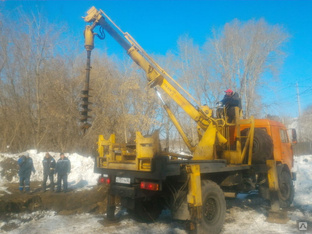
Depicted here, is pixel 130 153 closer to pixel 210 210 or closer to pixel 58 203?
pixel 210 210

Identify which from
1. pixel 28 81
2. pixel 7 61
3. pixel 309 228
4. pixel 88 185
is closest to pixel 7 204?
pixel 88 185

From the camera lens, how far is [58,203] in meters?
8.19

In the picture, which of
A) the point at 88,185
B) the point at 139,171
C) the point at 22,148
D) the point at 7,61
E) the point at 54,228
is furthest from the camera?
the point at 7,61

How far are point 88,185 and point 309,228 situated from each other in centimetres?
900

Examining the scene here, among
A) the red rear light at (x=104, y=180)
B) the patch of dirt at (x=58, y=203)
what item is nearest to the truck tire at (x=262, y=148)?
the red rear light at (x=104, y=180)

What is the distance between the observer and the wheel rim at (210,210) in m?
4.89

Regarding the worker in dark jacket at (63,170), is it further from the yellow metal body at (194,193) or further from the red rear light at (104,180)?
the yellow metal body at (194,193)

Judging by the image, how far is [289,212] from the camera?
22.5 ft

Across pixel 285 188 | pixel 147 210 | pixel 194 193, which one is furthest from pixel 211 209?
pixel 285 188

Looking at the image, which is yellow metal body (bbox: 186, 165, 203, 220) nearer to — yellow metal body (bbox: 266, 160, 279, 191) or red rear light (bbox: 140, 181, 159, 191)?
red rear light (bbox: 140, 181, 159, 191)

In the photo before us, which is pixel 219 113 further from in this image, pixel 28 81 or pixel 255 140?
pixel 28 81

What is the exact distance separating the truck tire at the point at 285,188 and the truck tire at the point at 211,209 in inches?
113

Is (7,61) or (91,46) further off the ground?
(7,61)

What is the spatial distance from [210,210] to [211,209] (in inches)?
1.8
